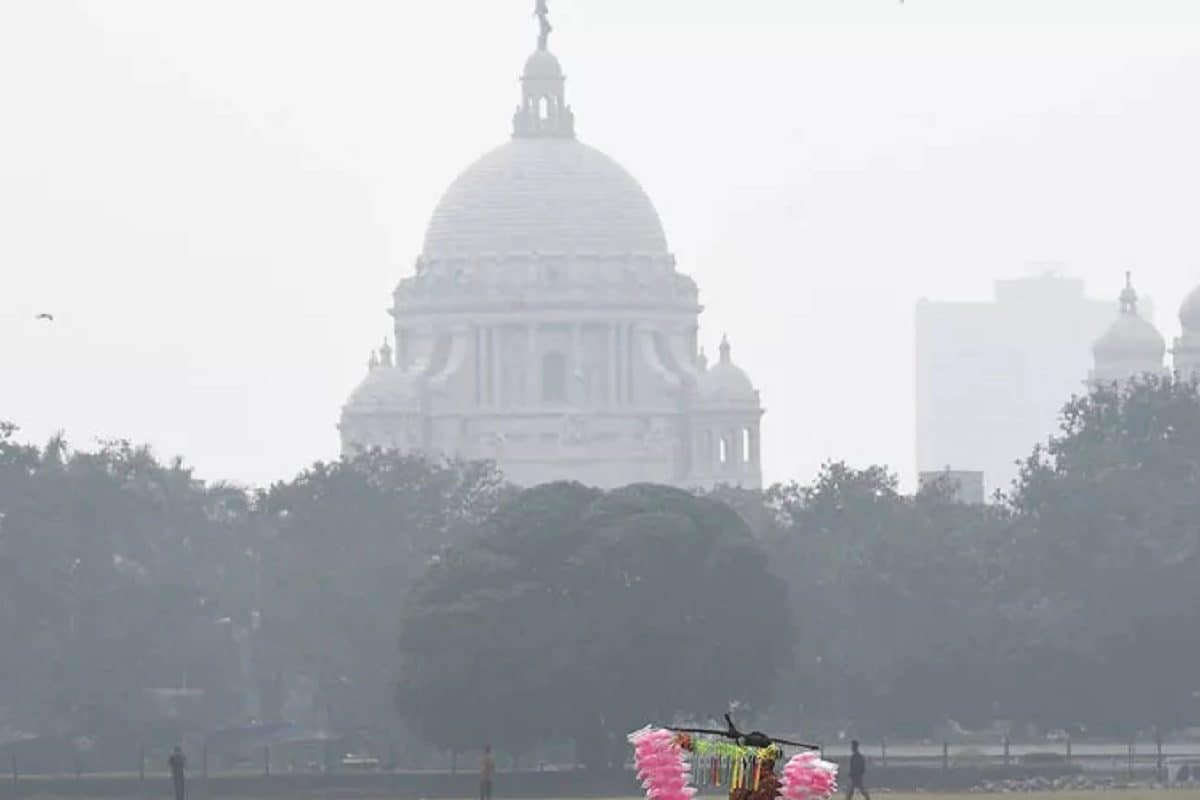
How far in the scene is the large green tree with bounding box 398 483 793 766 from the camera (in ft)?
259

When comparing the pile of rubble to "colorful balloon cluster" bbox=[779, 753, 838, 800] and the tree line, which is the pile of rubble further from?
"colorful balloon cluster" bbox=[779, 753, 838, 800]

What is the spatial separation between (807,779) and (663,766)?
633 millimetres

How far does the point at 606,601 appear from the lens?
82.1 metres

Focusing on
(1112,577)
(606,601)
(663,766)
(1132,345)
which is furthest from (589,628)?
(1132,345)

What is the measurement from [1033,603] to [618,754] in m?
16.9

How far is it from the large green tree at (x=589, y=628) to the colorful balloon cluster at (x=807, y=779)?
60.0m

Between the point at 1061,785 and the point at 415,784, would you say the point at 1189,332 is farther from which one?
the point at 1061,785

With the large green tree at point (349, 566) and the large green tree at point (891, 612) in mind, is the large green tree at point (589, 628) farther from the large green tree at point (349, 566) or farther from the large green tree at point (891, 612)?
the large green tree at point (891, 612)

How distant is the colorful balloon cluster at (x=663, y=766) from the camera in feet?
59.3

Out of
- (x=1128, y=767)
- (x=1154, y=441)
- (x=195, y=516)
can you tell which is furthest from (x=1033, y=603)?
(x=195, y=516)

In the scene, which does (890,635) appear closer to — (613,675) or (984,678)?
(984,678)

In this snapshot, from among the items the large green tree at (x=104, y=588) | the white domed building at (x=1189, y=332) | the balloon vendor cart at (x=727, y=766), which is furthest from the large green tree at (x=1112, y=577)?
the balloon vendor cart at (x=727, y=766)

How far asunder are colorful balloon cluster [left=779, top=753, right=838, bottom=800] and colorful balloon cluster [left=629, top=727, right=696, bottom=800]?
40 cm

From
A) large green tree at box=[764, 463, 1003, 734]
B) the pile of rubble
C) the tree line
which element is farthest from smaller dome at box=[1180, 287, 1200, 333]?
the pile of rubble
